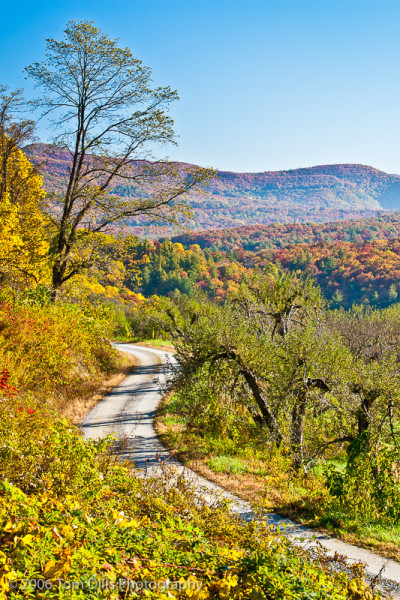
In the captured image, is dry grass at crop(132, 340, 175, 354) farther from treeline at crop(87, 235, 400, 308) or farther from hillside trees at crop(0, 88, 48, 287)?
treeline at crop(87, 235, 400, 308)

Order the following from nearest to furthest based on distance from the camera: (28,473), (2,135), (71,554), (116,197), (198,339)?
(71,554) → (28,473) → (198,339) → (116,197) → (2,135)

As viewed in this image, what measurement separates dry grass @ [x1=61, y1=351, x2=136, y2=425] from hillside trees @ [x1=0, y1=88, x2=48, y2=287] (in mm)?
5206

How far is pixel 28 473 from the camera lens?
165 inches

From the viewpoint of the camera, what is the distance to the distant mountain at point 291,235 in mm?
142000

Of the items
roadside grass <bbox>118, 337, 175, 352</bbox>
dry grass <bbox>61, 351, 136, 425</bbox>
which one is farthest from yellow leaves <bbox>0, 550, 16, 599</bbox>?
roadside grass <bbox>118, 337, 175, 352</bbox>

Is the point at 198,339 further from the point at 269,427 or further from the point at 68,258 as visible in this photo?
the point at 68,258

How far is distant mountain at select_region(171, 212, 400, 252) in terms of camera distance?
14200cm

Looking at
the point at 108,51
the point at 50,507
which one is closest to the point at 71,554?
the point at 50,507

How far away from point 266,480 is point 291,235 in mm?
154827

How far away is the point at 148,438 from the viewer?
12.0m

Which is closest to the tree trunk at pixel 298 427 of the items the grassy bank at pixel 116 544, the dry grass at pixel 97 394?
the grassy bank at pixel 116 544

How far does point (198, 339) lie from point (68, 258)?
22.5 ft

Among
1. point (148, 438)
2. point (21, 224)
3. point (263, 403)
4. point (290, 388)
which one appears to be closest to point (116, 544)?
point (290, 388)

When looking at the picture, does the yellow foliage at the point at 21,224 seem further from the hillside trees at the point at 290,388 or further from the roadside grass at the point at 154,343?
the roadside grass at the point at 154,343
